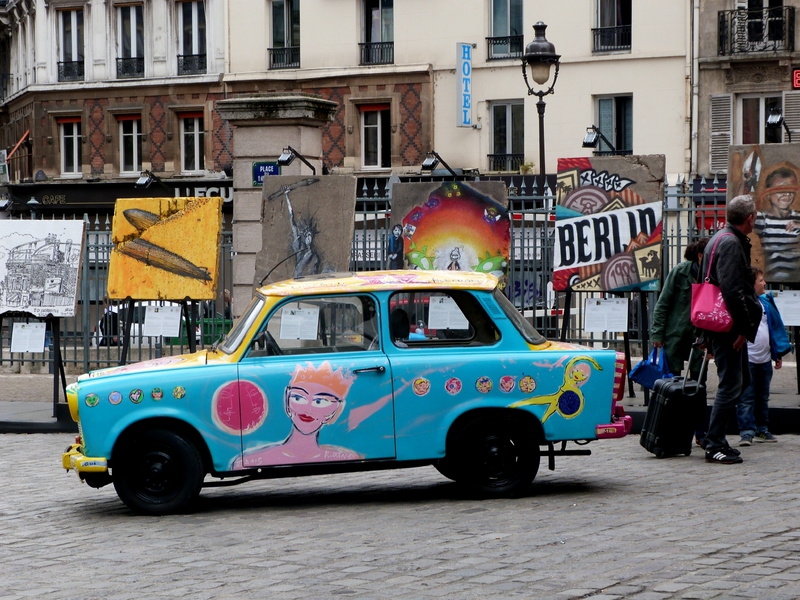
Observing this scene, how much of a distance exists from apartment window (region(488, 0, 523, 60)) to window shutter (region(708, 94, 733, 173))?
5329 mm

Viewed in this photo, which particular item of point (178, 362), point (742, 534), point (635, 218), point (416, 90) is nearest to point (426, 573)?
point (742, 534)

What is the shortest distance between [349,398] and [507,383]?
3.52 ft

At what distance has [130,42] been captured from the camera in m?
36.8

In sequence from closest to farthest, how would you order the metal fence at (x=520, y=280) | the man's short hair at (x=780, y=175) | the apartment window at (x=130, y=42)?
the man's short hair at (x=780, y=175), the metal fence at (x=520, y=280), the apartment window at (x=130, y=42)

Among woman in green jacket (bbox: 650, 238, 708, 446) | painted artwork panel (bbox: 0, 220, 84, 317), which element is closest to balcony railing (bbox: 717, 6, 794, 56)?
woman in green jacket (bbox: 650, 238, 708, 446)

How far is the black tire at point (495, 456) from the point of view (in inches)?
332

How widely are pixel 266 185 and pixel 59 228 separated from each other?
227 centimetres

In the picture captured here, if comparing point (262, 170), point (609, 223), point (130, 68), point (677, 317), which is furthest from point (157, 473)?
point (130, 68)

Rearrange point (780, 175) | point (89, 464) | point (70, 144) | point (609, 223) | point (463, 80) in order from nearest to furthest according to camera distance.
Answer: point (89, 464) → point (780, 175) → point (609, 223) → point (463, 80) → point (70, 144)

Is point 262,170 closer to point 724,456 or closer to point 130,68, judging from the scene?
point 724,456

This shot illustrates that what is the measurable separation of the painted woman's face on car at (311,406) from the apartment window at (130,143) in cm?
2978

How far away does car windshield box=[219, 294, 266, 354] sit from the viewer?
845 centimetres

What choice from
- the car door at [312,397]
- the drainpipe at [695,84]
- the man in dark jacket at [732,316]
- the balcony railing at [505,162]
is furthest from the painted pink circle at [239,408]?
the balcony railing at [505,162]

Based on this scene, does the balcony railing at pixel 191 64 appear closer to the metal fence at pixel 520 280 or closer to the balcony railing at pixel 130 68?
the balcony railing at pixel 130 68
